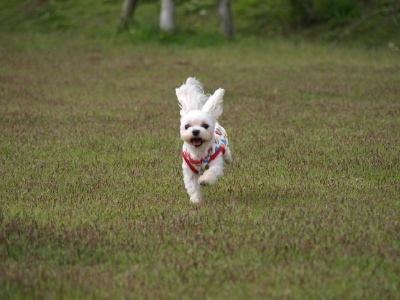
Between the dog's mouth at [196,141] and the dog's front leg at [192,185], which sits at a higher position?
the dog's mouth at [196,141]

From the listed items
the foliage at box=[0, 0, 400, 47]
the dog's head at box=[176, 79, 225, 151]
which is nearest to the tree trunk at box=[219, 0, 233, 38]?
the foliage at box=[0, 0, 400, 47]

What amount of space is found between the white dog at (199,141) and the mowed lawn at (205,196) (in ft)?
0.90

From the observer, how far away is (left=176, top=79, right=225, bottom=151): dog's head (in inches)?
288

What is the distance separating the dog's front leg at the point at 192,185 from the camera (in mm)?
7586

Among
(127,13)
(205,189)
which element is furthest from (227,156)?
(127,13)

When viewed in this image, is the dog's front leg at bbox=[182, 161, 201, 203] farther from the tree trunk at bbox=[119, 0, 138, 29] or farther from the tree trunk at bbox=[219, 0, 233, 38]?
the tree trunk at bbox=[119, 0, 138, 29]

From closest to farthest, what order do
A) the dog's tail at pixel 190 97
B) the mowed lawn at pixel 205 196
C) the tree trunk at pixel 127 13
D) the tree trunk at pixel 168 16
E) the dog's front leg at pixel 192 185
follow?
the mowed lawn at pixel 205 196, the dog's front leg at pixel 192 185, the dog's tail at pixel 190 97, the tree trunk at pixel 168 16, the tree trunk at pixel 127 13

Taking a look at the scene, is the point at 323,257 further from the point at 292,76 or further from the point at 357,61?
the point at 357,61

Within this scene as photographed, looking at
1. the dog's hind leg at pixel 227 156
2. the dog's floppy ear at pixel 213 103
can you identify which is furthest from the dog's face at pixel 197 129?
the dog's hind leg at pixel 227 156

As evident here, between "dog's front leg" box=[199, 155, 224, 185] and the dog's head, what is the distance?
19cm

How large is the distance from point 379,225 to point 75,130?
21.8ft

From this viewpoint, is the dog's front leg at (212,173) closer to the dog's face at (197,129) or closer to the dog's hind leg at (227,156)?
the dog's face at (197,129)

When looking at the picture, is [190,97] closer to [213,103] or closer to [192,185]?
[213,103]

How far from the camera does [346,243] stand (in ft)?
19.4
